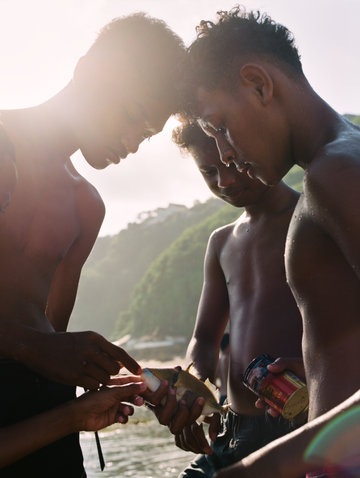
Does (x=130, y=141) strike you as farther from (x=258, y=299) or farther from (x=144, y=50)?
(x=258, y=299)

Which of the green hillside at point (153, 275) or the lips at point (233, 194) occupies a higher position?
the lips at point (233, 194)

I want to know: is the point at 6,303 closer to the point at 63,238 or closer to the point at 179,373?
the point at 63,238

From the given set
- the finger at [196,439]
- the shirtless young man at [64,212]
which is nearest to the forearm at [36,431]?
the shirtless young man at [64,212]

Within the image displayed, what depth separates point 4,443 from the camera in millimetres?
1892

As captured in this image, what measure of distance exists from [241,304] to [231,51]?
1.59m

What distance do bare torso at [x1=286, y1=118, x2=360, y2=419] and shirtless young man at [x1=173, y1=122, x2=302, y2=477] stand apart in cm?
96

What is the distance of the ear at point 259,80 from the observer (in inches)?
75.0

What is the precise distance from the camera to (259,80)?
196 cm

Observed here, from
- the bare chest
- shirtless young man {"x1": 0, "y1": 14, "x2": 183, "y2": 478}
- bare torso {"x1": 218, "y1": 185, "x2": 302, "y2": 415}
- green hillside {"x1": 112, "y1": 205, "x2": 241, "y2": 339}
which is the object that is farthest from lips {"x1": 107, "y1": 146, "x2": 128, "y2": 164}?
green hillside {"x1": 112, "y1": 205, "x2": 241, "y2": 339}

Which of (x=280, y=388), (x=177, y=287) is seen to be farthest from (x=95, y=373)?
(x=177, y=287)

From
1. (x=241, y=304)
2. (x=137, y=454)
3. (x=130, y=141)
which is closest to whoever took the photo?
(x=241, y=304)

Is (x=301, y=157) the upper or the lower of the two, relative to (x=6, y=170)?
lower

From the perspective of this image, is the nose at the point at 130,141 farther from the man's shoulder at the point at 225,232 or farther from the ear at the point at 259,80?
the ear at the point at 259,80

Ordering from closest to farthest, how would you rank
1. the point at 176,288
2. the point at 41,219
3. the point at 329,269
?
the point at 329,269, the point at 41,219, the point at 176,288
